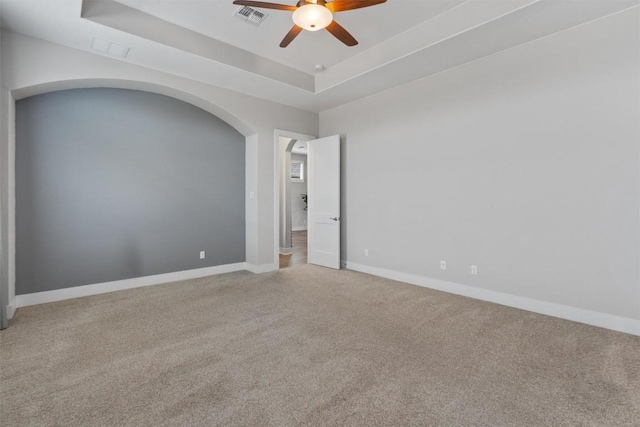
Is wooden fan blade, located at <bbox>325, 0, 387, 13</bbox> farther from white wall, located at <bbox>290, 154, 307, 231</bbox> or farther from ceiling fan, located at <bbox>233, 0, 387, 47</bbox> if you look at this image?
white wall, located at <bbox>290, 154, 307, 231</bbox>

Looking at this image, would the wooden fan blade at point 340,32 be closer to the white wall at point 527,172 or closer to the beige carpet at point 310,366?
the white wall at point 527,172

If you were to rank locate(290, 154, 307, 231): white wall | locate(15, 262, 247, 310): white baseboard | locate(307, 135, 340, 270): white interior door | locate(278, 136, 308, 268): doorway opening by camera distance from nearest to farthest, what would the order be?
locate(15, 262, 247, 310): white baseboard
locate(307, 135, 340, 270): white interior door
locate(278, 136, 308, 268): doorway opening
locate(290, 154, 307, 231): white wall

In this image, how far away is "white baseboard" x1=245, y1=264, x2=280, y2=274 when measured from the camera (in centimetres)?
504

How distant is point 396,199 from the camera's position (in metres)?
4.60

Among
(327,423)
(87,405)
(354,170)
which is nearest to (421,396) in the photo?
(327,423)

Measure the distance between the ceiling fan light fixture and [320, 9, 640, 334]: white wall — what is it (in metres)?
2.21

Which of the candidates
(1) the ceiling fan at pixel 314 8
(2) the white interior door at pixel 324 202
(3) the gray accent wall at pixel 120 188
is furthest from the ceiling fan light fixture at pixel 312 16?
(3) the gray accent wall at pixel 120 188

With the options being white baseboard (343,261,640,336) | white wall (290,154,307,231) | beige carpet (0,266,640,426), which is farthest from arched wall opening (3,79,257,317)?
white wall (290,154,307,231)

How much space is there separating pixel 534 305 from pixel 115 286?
17.0 feet

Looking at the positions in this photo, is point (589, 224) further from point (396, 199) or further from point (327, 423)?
point (327, 423)

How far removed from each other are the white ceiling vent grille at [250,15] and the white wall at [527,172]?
88.1 inches

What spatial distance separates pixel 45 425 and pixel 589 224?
14.7 ft

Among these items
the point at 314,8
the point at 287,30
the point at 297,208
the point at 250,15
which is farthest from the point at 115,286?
the point at 297,208

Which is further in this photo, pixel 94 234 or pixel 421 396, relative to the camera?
pixel 94 234
